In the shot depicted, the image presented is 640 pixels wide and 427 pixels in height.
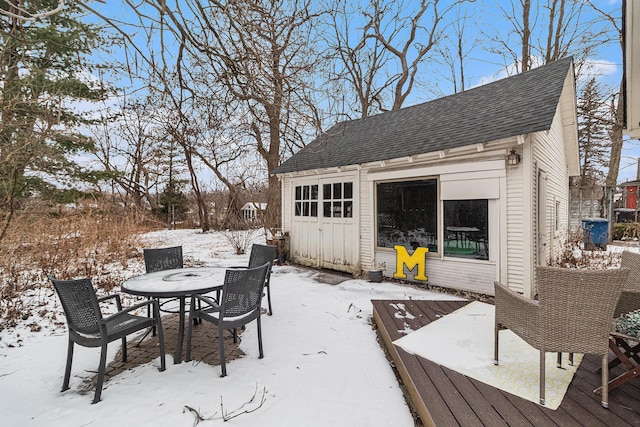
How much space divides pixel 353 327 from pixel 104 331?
2658mm

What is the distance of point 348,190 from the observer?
7.01 metres

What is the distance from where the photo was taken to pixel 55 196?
24.7 ft

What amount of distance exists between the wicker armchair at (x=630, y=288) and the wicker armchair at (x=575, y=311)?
2.39 feet

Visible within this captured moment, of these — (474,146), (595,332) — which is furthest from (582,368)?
(474,146)

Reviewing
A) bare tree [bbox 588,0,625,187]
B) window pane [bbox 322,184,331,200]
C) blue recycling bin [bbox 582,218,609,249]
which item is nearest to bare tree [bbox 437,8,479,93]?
bare tree [bbox 588,0,625,187]

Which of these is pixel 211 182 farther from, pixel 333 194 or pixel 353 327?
pixel 353 327

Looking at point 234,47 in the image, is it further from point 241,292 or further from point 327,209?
point 327,209

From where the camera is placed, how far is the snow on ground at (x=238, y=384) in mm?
2219

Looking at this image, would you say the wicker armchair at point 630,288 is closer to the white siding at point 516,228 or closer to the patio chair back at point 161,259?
the white siding at point 516,228

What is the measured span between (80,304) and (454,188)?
17.2 feet

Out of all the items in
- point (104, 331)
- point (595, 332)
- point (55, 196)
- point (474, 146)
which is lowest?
point (104, 331)

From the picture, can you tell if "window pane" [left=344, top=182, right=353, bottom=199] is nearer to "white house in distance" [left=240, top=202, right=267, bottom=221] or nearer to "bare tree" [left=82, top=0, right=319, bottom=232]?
"bare tree" [left=82, top=0, right=319, bottom=232]

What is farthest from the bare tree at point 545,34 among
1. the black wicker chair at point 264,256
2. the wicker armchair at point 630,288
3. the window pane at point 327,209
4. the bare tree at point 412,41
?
the black wicker chair at point 264,256

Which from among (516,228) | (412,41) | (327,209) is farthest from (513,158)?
(412,41)
